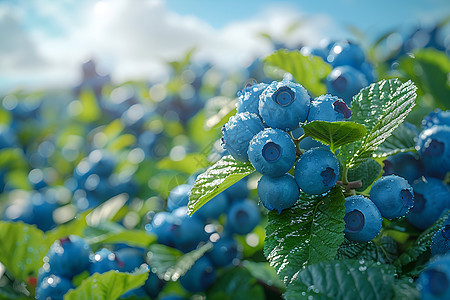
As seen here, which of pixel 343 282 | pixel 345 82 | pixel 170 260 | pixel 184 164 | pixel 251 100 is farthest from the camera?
pixel 184 164

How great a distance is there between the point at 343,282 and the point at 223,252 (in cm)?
55

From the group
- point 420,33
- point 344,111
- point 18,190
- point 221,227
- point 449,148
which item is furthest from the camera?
point 18,190

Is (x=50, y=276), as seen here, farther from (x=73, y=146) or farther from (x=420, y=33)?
(x=420, y=33)

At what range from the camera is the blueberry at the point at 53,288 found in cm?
93

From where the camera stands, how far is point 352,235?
2.14 feet

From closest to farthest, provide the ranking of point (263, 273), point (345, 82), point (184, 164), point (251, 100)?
point (251, 100), point (345, 82), point (263, 273), point (184, 164)

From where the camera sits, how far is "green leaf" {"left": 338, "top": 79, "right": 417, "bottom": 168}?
2.12ft

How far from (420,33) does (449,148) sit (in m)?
1.57

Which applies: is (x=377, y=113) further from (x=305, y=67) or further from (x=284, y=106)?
(x=305, y=67)

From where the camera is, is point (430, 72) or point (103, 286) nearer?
point (103, 286)

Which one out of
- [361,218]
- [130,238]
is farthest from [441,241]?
[130,238]

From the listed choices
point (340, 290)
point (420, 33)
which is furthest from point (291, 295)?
point (420, 33)

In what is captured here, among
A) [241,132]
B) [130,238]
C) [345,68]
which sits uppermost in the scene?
[345,68]

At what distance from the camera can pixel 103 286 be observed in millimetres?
789
